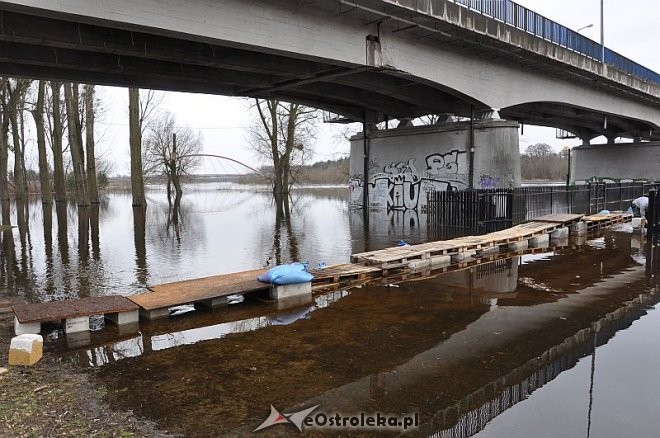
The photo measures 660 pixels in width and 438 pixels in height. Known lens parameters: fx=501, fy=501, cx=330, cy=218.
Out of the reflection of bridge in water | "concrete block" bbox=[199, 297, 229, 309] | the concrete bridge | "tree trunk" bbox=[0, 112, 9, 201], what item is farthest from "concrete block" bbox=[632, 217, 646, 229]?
"tree trunk" bbox=[0, 112, 9, 201]

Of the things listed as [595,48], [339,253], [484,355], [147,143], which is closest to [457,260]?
[339,253]

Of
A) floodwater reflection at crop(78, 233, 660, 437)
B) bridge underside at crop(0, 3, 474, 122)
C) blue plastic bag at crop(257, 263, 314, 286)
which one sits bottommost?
floodwater reflection at crop(78, 233, 660, 437)

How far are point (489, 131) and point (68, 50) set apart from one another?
53.0 ft

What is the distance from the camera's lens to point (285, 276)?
27.0ft

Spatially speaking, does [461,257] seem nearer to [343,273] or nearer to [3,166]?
[343,273]

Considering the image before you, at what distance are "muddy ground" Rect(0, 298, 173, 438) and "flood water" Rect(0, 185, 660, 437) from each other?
18cm

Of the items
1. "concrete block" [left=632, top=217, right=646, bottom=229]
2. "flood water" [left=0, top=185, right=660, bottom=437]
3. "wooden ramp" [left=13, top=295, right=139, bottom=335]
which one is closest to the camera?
"flood water" [left=0, top=185, right=660, bottom=437]

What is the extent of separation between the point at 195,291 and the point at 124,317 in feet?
3.97

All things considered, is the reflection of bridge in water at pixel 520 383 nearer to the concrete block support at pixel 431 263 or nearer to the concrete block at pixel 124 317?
the concrete block support at pixel 431 263

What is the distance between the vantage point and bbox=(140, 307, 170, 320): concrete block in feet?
23.8

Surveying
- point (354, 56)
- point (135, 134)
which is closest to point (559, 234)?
point (354, 56)

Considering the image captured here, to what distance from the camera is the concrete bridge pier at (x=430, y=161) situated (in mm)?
21594

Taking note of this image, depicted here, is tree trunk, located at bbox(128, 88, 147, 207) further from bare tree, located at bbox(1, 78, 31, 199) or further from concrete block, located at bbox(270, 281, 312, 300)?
concrete block, located at bbox(270, 281, 312, 300)

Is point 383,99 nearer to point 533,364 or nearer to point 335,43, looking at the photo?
point 335,43
